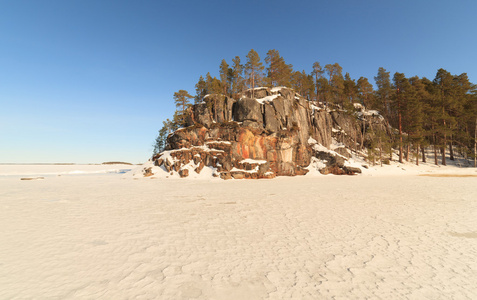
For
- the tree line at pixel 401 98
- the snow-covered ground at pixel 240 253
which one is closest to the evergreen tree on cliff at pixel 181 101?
the tree line at pixel 401 98

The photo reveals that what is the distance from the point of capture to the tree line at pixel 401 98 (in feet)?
116

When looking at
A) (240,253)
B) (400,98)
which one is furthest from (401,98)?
(240,253)

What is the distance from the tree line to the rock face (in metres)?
6.00

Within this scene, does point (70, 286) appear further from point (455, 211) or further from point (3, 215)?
point (455, 211)

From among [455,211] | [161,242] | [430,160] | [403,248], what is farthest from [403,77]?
[161,242]

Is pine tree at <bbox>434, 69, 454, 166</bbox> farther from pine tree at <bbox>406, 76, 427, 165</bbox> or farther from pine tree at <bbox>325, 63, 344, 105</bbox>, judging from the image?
pine tree at <bbox>325, 63, 344, 105</bbox>

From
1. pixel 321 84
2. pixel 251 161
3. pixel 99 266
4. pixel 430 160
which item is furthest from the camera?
pixel 321 84

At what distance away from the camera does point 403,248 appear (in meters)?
5.10

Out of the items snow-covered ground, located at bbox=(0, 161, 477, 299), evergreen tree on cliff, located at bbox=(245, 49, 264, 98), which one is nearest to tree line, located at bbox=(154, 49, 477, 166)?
evergreen tree on cliff, located at bbox=(245, 49, 264, 98)

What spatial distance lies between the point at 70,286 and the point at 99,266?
28.7 inches

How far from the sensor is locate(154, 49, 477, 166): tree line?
35.4 m

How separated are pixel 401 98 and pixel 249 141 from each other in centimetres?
3275

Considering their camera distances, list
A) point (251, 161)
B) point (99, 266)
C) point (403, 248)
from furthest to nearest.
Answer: point (251, 161), point (403, 248), point (99, 266)

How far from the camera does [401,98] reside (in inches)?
1419
